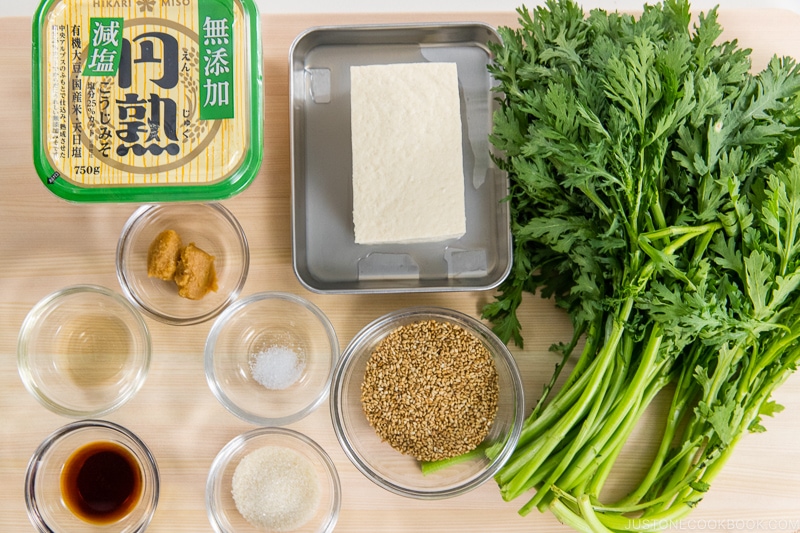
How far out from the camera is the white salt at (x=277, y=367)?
1516 mm

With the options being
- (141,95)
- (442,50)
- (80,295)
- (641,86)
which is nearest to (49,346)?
(80,295)

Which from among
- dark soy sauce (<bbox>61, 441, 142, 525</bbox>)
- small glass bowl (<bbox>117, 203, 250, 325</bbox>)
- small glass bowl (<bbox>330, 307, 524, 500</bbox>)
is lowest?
dark soy sauce (<bbox>61, 441, 142, 525</bbox>)

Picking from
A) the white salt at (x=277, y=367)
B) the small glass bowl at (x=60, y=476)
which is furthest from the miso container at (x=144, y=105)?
the small glass bowl at (x=60, y=476)

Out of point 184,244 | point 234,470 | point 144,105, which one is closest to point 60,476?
point 234,470

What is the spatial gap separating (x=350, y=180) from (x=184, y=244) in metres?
0.44

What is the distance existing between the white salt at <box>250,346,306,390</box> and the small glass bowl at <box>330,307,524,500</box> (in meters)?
0.13

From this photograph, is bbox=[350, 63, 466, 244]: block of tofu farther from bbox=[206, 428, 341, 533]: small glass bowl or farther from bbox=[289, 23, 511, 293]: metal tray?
bbox=[206, 428, 341, 533]: small glass bowl

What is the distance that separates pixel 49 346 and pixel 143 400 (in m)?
0.28

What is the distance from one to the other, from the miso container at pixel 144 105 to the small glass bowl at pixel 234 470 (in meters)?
0.61

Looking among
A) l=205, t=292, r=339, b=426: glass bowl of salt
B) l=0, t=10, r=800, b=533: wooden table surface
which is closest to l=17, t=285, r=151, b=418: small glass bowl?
l=0, t=10, r=800, b=533: wooden table surface

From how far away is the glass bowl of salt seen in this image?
4.95 ft

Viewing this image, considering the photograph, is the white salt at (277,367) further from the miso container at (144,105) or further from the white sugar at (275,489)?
the miso container at (144,105)

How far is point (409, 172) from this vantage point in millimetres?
1457

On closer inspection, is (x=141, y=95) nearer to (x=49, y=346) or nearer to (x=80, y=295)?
(x=80, y=295)
